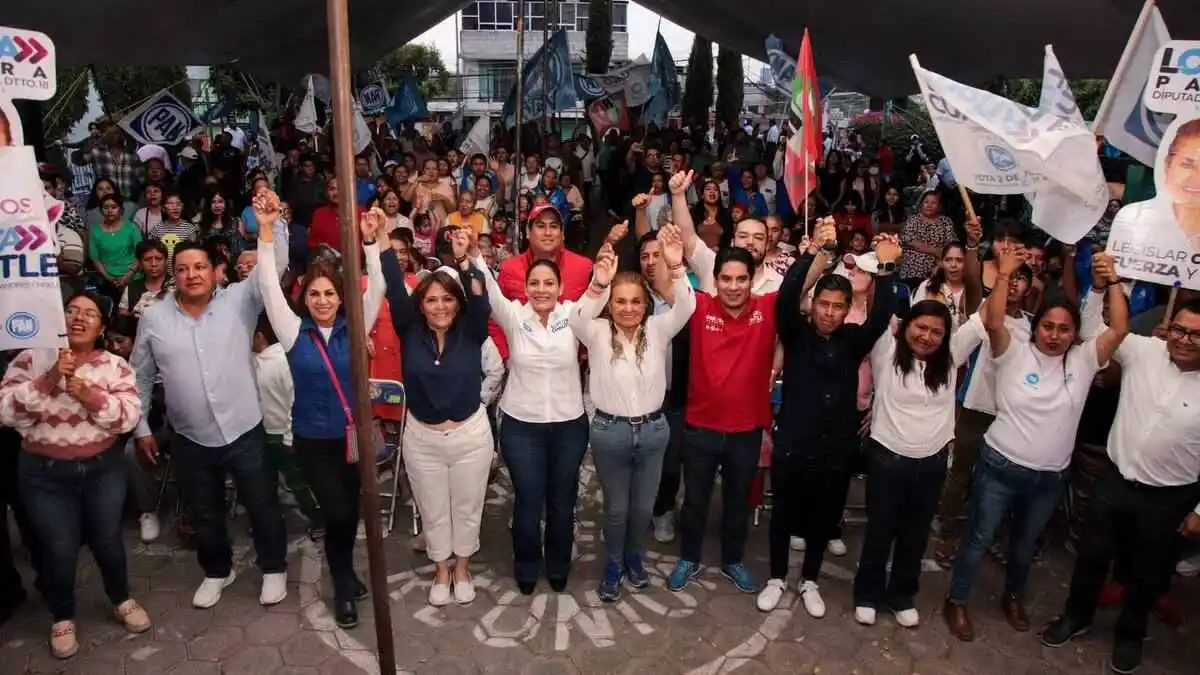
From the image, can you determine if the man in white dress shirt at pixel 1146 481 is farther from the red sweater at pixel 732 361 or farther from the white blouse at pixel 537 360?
the white blouse at pixel 537 360

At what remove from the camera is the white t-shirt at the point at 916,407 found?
410cm

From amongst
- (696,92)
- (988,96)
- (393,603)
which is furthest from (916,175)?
(696,92)

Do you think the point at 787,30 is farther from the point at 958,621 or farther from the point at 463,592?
the point at 463,592

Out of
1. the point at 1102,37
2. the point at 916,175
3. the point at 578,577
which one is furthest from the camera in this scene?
the point at 916,175

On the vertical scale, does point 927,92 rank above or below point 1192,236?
above

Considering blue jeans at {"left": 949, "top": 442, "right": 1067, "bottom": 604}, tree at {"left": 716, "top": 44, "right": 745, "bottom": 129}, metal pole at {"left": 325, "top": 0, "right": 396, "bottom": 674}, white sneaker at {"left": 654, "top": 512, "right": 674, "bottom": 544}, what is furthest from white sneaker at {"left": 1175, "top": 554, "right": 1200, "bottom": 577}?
tree at {"left": 716, "top": 44, "right": 745, "bottom": 129}

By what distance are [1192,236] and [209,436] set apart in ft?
15.7

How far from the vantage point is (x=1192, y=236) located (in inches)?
157

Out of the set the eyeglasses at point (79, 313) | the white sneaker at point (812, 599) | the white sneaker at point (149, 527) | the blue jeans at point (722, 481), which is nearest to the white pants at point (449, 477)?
the blue jeans at point (722, 481)

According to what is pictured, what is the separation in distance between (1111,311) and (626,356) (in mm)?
2260

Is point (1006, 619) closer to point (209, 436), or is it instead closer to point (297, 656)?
point (297, 656)

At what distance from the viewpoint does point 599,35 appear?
125ft

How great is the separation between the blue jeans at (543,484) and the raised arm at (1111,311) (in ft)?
8.28

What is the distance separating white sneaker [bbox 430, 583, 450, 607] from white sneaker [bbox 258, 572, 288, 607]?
31.8 inches
